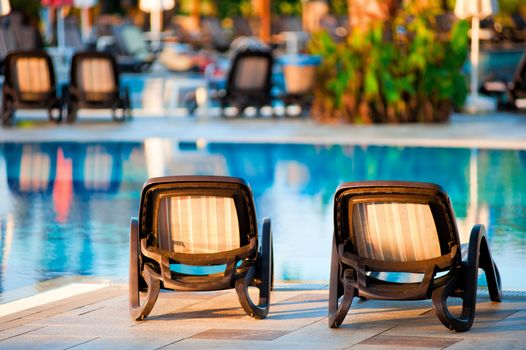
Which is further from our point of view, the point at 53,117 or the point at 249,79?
the point at 53,117

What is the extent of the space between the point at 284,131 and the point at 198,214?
36.7ft

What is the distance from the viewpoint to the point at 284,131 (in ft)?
57.0

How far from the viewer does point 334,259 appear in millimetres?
6164

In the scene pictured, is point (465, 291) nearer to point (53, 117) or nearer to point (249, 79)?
point (249, 79)

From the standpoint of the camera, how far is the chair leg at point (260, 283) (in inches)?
245

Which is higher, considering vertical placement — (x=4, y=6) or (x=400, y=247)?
(x=4, y=6)

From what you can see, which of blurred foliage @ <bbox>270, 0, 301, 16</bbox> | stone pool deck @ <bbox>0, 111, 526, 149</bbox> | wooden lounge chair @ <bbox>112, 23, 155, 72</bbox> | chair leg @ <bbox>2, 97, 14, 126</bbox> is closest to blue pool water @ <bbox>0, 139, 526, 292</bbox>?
stone pool deck @ <bbox>0, 111, 526, 149</bbox>

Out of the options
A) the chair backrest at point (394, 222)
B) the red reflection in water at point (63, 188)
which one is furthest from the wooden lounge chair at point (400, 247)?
the red reflection in water at point (63, 188)

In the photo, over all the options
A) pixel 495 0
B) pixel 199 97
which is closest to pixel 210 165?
pixel 199 97

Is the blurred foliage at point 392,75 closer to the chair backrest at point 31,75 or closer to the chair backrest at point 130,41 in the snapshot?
the chair backrest at point 31,75

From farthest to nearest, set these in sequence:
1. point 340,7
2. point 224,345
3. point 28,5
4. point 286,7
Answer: point 286,7
point 340,7
point 28,5
point 224,345

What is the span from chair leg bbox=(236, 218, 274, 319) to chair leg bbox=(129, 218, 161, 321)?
0.41 metres

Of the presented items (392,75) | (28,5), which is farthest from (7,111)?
(28,5)

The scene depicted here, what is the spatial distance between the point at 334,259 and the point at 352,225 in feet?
0.66
